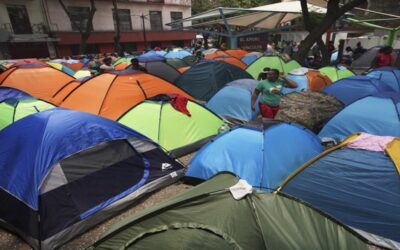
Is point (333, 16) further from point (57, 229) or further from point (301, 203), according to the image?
point (57, 229)

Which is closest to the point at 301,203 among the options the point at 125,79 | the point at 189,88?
the point at 125,79

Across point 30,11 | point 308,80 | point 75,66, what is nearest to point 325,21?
point 308,80

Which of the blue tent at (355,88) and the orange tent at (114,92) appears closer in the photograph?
the orange tent at (114,92)

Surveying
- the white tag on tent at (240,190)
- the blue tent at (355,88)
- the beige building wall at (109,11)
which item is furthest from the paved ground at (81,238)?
the beige building wall at (109,11)

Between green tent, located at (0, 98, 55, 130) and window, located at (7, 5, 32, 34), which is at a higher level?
window, located at (7, 5, 32, 34)

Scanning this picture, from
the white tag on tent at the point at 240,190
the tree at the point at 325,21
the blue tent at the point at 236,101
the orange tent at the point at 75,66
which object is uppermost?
the tree at the point at 325,21

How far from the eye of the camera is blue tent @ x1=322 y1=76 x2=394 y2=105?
7328 millimetres

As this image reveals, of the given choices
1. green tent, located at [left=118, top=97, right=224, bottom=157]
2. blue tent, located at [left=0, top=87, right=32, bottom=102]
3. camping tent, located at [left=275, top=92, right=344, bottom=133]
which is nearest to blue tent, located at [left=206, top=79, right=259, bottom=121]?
camping tent, located at [left=275, top=92, right=344, bottom=133]

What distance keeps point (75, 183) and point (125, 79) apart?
3.64 m

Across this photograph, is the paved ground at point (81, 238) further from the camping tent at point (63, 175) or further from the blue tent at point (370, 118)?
the blue tent at point (370, 118)

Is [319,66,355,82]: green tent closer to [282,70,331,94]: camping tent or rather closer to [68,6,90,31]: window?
[282,70,331,94]: camping tent

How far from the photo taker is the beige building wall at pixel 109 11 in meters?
28.2

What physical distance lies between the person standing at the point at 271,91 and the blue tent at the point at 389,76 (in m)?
4.70

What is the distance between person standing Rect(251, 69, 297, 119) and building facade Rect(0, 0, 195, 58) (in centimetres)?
2596
